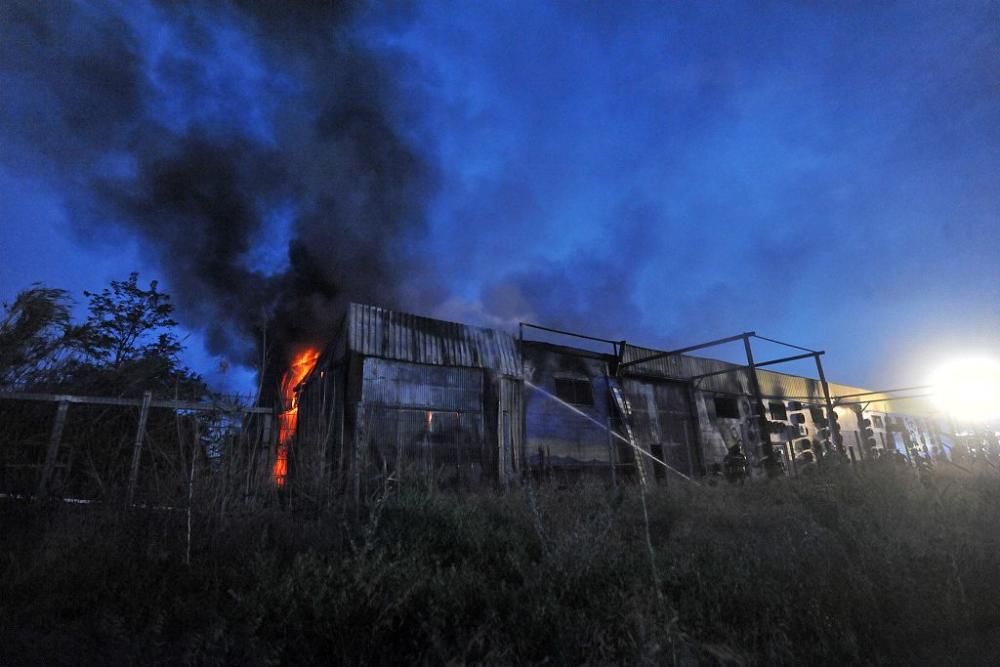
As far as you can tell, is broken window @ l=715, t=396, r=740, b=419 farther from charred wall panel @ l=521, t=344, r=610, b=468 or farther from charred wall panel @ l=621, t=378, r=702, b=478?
charred wall panel @ l=521, t=344, r=610, b=468

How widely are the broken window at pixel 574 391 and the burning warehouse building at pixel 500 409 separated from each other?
5 centimetres

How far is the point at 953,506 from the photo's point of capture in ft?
23.8

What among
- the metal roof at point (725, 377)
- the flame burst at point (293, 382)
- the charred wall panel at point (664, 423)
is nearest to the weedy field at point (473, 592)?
the flame burst at point (293, 382)

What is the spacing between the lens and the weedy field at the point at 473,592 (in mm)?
3270

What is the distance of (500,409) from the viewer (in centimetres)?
1412

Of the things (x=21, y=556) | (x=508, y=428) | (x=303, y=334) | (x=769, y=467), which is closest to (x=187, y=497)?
(x=21, y=556)

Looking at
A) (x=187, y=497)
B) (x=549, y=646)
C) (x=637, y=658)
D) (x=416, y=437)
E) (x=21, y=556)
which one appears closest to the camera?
(x=637, y=658)

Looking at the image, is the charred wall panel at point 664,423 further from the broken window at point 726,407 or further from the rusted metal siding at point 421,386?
the rusted metal siding at point 421,386

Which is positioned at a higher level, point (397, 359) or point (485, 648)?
point (397, 359)

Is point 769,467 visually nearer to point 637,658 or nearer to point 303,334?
point 637,658

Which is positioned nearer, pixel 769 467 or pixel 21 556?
pixel 21 556

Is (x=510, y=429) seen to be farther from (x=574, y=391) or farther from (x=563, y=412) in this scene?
(x=574, y=391)

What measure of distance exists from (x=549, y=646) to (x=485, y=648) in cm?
48

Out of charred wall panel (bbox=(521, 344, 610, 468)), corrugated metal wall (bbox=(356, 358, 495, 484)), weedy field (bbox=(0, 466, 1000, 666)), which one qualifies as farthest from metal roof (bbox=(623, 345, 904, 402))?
weedy field (bbox=(0, 466, 1000, 666))
